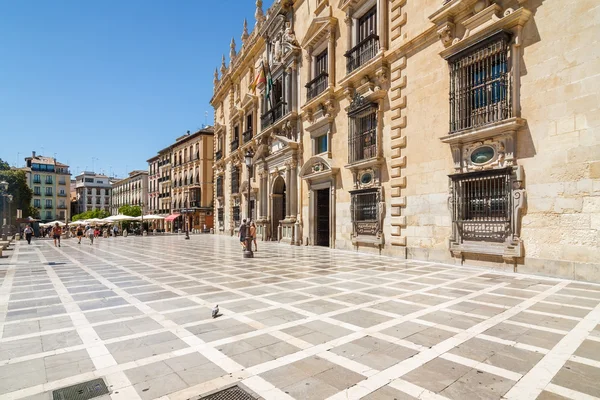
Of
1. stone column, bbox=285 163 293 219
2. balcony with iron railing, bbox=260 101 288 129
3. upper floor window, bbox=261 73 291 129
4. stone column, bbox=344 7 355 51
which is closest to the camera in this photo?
stone column, bbox=344 7 355 51

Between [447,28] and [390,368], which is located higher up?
[447,28]

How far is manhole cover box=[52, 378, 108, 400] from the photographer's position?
2742 mm

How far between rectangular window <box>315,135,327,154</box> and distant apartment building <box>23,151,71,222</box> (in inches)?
2702

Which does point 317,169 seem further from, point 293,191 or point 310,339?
point 310,339

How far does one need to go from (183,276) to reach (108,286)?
1.69 metres

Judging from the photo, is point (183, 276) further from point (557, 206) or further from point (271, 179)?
point (271, 179)

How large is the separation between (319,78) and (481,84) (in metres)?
9.18

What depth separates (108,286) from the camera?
736 cm

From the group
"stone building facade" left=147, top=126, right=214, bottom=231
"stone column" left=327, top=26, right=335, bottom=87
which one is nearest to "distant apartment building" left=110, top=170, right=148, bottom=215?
"stone building facade" left=147, top=126, right=214, bottom=231

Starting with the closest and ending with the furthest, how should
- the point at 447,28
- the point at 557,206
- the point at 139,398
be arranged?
the point at 139,398
the point at 557,206
the point at 447,28

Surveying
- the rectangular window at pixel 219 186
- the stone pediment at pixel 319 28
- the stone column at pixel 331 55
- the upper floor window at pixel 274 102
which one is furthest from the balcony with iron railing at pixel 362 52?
the rectangular window at pixel 219 186

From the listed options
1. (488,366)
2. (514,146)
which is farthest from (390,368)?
(514,146)

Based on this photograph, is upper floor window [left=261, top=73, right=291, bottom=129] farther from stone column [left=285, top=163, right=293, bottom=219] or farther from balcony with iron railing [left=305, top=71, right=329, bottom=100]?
stone column [left=285, top=163, right=293, bottom=219]

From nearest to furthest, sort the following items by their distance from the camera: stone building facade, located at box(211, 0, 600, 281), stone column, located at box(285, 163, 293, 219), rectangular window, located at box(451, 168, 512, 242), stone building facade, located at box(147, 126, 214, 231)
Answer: stone building facade, located at box(211, 0, 600, 281), rectangular window, located at box(451, 168, 512, 242), stone column, located at box(285, 163, 293, 219), stone building facade, located at box(147, 126, 214, 231)
